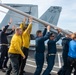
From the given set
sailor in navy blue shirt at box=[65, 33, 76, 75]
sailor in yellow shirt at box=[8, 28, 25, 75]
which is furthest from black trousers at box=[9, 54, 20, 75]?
sailor in navy blue shirt at box=[65, 33, 76, 75]

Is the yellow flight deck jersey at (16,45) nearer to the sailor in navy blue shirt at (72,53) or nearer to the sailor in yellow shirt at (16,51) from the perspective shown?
the sailor in yellow shirt at (16,51)

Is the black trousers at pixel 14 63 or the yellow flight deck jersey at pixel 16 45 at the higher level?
the yellow flight deck jersey at pixel 16 45

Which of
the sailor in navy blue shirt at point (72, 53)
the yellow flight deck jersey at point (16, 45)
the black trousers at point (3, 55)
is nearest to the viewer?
the yellow flight deck jersey at point (16, 45)

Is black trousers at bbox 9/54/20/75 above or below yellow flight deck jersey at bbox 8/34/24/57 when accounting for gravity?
below

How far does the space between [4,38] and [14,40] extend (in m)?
2.10

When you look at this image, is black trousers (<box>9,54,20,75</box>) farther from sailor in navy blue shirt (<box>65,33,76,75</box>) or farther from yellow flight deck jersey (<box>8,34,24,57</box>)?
sailor in navy blue shirt (<box>65,33,76,75</box>)

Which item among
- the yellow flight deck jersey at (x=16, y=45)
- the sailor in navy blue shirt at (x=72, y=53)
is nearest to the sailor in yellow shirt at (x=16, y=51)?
the yellow flight deck jersey at (x=16, y=45)

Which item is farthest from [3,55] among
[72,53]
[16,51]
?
[72,53]

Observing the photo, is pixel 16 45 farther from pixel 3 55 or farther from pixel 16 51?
pixel 3 55

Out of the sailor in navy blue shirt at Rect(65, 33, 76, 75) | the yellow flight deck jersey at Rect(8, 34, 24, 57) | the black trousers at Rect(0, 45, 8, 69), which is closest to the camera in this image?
the yellow flight deck jersey at Rect(8, 34, 24, 57)

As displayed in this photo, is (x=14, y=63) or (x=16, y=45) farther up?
(x=16, y=45)

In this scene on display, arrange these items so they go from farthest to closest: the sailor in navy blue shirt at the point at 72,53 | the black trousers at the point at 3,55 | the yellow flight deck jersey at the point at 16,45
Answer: the black trousers at the point at 3,55
the sailor in navy blue shirt at the point at 72,53
the yellow flight deck jersey at the point at 16,45

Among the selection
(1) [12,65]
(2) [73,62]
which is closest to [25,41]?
(1) [12,65]

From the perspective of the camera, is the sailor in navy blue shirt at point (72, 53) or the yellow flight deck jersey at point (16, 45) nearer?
the yellow flight deck jersey at point (16, 45)
